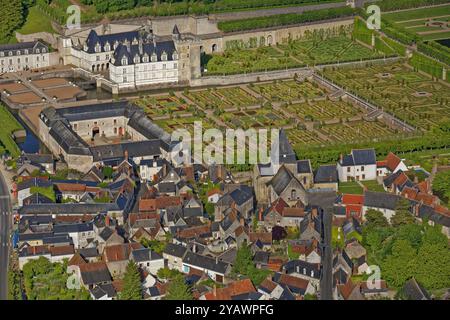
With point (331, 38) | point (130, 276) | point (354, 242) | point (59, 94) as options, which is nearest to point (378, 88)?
point (331, 38)

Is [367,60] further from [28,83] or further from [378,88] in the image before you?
[28,83]

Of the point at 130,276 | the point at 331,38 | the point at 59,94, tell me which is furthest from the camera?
the point at 331,38

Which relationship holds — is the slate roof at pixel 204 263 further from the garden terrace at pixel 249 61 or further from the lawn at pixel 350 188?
the garden terrace at pixel 249 61

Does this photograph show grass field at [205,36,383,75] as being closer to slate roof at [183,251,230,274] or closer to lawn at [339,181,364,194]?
lawn at [339,181,364,194]

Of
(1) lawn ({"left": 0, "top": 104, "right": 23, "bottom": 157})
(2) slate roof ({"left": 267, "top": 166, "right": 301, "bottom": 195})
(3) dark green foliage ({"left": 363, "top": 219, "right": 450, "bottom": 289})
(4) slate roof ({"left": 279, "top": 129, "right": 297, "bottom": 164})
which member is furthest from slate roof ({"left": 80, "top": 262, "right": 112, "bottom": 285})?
(1) lawn ({"left": 0, "top": 104, "right": 23, "bottom": 157})

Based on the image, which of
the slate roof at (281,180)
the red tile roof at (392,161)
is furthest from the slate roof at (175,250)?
the red tile roof at (392,161)

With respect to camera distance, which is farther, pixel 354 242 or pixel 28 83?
pixel 28 83

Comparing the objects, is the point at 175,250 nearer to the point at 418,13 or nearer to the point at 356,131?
the point at 356,131
